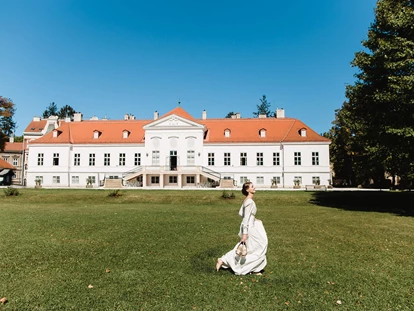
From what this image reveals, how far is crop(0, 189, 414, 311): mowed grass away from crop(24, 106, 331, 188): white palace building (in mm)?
24537

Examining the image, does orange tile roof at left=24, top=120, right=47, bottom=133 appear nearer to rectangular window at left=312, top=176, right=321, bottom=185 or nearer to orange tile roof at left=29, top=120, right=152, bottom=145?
orange tile roof at left=29, top=120, right=152, bottom=145

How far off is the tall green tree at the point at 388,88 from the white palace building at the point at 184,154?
1800 cm

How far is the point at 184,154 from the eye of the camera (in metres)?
39.1

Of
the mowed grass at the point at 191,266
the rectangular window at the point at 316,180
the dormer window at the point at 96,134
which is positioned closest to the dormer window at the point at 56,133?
the dormer window at the point at 96,134

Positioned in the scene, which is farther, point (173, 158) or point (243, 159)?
point (173, 158)

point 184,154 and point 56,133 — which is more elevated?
point 56,133

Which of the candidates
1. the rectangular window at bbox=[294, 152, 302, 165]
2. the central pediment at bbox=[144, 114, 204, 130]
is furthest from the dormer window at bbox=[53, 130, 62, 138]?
the rectangular window at bbox=[294, 152, 302, 165]

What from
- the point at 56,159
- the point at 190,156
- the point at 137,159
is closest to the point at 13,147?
the point at 56,159

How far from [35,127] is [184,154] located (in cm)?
4157

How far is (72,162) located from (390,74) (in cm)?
3778

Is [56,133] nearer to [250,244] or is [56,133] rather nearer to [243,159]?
[243,159]

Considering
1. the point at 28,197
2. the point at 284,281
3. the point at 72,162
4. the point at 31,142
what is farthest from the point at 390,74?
the point at 31,142

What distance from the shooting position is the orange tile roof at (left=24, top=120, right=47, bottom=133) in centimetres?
6294

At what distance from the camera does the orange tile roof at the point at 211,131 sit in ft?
129
